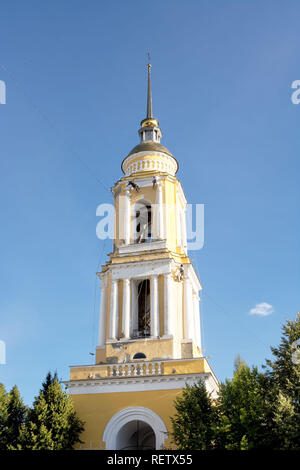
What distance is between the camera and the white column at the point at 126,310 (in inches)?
1022

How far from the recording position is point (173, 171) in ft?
106

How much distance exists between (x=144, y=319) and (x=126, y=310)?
2345mm

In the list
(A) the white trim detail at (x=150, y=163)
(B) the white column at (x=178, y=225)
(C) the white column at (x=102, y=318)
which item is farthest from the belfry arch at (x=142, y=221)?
(C) the white column at (x=102, y=318)

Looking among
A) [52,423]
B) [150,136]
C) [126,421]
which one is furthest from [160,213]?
[52,423]

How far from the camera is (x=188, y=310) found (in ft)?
87.8

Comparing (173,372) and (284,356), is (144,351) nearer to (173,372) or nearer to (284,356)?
(173,372)

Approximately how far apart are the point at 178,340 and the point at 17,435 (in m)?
9.01

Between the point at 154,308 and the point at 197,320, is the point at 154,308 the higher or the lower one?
the lower one

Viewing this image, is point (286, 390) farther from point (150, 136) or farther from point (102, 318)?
point (150, 136)

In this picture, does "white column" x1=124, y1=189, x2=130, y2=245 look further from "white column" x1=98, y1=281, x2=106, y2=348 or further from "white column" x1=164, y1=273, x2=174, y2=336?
"white column" x1=164, y1=273, x2=174, y2=336

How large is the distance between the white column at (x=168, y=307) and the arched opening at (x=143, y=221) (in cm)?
391

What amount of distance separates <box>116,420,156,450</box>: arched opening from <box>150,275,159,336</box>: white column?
454 centimetres

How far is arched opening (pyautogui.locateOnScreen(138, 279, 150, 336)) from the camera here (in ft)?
92.6
